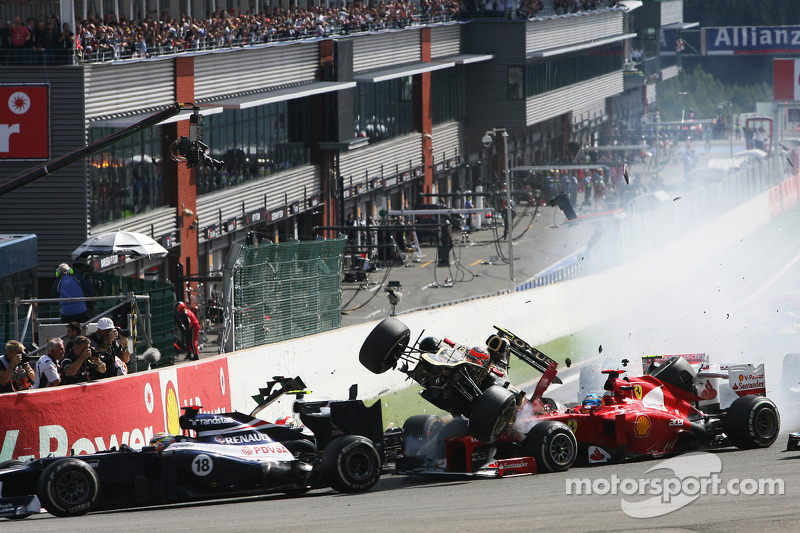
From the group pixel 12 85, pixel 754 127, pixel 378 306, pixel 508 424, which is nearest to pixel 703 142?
pixel 754 127

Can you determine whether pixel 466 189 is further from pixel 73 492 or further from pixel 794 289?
pixel 73 492

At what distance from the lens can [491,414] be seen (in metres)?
13.6

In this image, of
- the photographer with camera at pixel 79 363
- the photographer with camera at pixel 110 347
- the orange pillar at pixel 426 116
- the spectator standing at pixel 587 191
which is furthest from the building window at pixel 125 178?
the spectator standing at pixel 587 191

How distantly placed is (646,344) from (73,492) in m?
17.2

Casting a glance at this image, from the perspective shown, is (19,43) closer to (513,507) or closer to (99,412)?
(99,412)

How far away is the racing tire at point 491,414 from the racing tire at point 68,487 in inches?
166

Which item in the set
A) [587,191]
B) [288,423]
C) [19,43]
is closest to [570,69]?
[587,191]

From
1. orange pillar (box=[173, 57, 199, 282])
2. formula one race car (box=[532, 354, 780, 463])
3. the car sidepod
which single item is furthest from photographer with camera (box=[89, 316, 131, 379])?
orange pillar (box=[173, 57, 199, 282])

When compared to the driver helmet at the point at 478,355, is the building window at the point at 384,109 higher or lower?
higher

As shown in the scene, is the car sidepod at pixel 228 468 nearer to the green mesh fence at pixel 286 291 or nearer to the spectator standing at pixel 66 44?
the green mesh fence at pixel 286 291

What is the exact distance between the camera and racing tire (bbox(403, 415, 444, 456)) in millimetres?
14516

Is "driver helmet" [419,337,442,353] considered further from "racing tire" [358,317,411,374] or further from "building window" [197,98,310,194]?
"building window" [197,98,310,194]

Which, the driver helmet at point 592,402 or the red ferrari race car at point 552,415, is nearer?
the red ferrari race car at point 552,415

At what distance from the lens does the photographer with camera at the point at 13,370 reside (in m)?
14.1
